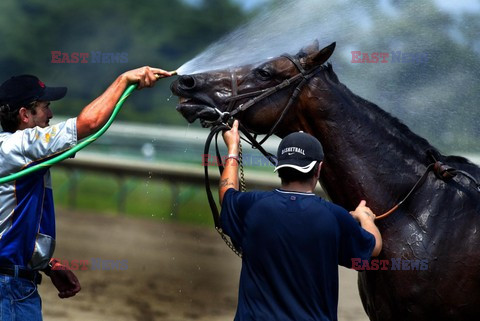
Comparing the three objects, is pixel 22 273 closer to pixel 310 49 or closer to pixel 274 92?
pixel 274 92

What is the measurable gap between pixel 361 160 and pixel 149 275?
4.50 m

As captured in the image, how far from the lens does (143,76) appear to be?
10.7 feet

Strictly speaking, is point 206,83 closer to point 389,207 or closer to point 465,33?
point 389,207

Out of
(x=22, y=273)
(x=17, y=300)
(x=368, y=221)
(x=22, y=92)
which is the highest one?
(x=22, y=92)

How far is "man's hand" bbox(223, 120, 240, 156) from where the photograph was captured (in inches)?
126

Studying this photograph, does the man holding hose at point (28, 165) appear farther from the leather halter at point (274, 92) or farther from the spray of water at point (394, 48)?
the spray of water at point (394, 48)

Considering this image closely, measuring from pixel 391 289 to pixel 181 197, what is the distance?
6.79 metres

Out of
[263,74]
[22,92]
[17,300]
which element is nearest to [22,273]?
[17,300]

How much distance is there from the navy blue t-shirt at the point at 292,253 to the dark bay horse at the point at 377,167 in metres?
0.61

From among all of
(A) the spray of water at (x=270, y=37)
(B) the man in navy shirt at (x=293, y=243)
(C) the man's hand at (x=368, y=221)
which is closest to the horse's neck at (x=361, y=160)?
(C) the man's hand at (x=368, y=221)

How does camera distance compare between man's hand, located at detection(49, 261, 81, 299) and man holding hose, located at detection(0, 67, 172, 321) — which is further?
man's hand, located at detection(49, 261, 81, 299)

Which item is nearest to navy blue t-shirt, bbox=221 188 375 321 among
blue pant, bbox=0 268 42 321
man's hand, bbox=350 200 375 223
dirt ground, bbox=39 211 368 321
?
man's hand, bbox=350 200 375 223

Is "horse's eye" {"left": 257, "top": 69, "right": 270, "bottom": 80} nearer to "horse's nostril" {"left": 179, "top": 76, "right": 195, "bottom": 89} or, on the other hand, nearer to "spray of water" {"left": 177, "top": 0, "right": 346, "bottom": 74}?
"spray of water" {"left": 177, "top": 0, "right": 346, "bottom": 74}

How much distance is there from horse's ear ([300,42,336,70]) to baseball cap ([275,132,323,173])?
2.56 feet
